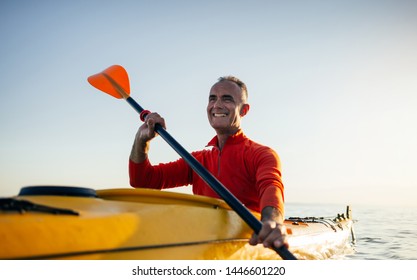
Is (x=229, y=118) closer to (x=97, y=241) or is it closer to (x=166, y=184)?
Result: (x=166, y=184)

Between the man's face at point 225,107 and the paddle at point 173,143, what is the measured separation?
0.49 m

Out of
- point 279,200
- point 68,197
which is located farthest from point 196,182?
point 68,197

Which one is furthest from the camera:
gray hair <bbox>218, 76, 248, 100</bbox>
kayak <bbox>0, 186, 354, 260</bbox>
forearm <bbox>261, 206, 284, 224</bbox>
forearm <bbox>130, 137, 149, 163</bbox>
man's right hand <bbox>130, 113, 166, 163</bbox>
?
gray hair <bbox>218, 76, 248, 100</bbox>

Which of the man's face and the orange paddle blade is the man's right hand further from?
the orange paddle blade

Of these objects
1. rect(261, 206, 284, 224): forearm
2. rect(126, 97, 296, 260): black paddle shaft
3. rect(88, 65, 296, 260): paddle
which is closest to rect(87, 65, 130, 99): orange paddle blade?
rect(88, 65, 296, 260): paddle

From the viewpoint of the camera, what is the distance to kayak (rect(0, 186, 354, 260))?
3.85 ft

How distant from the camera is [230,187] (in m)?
2.61

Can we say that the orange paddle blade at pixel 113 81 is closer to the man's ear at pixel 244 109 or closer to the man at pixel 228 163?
the man at pixel 228 163

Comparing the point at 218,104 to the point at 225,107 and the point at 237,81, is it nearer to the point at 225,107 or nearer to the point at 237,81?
the point at 225,107

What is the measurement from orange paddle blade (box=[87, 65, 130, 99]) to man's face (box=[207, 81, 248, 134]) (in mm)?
975

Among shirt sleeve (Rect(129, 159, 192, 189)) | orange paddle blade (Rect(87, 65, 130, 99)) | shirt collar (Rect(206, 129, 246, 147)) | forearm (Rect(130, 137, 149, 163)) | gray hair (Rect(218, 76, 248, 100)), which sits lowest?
shirt sleeve (Rect(129, 159, 192, 189))

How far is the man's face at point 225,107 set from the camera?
2.92 meters

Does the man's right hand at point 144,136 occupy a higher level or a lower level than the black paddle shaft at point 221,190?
higher

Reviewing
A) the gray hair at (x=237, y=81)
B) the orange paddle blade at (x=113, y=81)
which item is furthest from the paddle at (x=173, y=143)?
the gray hair at (x=237, y=81)
